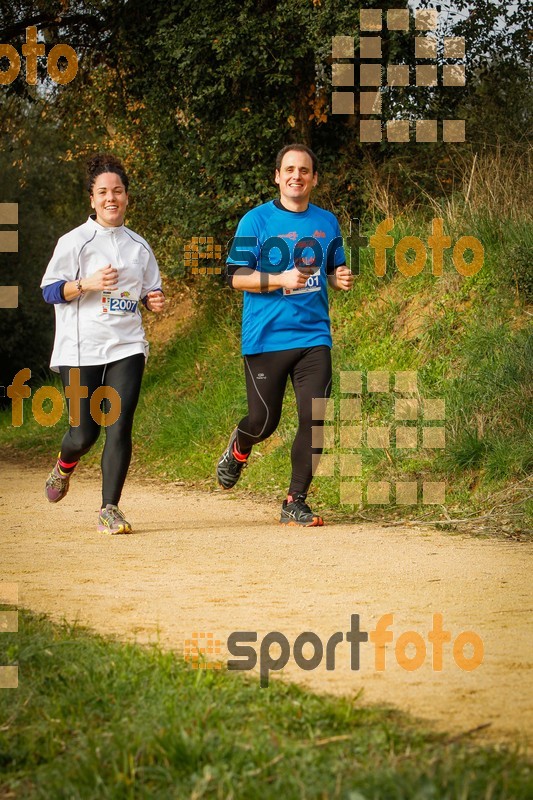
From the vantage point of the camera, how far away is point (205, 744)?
300 centimetres

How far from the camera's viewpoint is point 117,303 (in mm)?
7418

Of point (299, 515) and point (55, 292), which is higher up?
point (55, 292)

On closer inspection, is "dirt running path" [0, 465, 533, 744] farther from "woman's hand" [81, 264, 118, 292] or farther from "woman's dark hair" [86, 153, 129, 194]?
"woman's dark hair" [86, 153, 129, 194]

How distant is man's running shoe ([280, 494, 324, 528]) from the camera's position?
7777 mm

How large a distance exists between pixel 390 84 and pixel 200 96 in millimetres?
2300

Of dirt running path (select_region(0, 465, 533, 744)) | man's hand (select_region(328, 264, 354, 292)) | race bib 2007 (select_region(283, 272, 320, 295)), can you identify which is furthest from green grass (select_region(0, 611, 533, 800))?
man's hand (select_region(328, 264, 354, 292))

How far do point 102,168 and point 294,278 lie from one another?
1.52 meters

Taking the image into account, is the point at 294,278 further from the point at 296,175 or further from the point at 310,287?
the point at 296,175

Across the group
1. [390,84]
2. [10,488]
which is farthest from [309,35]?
[10,488]

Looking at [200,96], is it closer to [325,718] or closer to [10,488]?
[10,488]

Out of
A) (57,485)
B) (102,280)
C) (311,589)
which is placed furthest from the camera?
(57,485)

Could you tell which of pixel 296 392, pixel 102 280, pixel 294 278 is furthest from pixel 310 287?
pixel 102 280

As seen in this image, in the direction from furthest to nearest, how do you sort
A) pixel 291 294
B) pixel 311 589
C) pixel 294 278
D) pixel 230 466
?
pixel 230 466, pixel 291 294, pixel 294 278, pixel 311 589

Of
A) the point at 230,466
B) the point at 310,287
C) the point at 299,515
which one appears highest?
the point at 310,287
